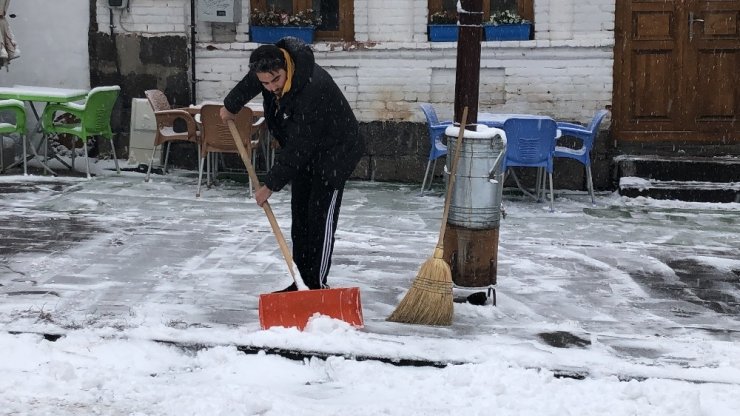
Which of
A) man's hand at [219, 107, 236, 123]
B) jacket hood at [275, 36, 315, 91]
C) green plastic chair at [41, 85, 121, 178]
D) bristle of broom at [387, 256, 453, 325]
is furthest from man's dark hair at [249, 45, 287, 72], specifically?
green plastic chair at [41, 85, 121, 178]

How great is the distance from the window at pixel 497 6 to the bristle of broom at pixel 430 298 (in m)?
5.82

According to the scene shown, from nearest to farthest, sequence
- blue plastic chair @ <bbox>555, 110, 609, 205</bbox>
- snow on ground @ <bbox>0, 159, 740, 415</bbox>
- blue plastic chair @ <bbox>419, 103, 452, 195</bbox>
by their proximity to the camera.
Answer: snow on ground @ <bbox>0, 159, 740, 415</bbox> < blue plastic chair @ <bbox>555, 110, 609, 205</bbox> < blue plastic chair @ <bbox>419, 103, 452, 195</bbox>

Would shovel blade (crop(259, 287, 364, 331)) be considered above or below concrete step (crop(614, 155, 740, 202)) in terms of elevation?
below

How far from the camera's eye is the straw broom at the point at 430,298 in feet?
17.9

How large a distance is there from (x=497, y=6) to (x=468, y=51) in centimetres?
505

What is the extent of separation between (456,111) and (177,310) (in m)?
2.12

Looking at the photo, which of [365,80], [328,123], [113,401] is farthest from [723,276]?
[365,80]

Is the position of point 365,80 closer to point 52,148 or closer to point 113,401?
Result: point 52,148

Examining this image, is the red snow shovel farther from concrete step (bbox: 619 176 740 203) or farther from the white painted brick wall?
the white painted brick wall

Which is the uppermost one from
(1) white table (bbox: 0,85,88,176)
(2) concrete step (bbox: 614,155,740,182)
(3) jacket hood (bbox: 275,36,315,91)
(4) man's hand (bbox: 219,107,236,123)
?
(3) jacket hood (bbox: 275,36,315,91)

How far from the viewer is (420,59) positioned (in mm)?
10766

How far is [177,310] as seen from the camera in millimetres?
5781

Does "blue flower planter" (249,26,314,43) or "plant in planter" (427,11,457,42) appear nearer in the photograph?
"plant in planter" (427,11,457,42)

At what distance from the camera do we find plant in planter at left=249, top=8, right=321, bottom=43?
10.9m
